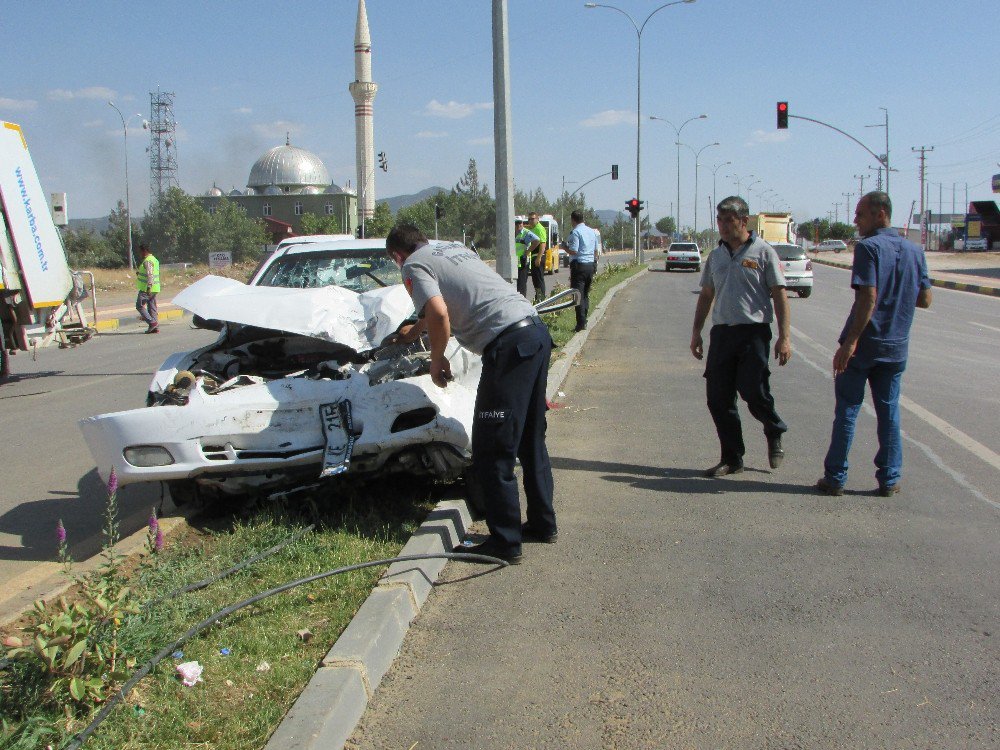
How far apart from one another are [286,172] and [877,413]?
11364 cm

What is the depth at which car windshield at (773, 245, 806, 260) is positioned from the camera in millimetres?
27016

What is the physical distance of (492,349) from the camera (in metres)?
4.51

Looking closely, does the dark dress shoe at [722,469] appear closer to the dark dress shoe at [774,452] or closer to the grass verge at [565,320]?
the dark dress shoe at [774,452]

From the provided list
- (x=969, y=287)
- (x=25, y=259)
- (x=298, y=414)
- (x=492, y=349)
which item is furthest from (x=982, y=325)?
(x=298, y=414)

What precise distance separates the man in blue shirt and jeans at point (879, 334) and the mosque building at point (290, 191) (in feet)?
336

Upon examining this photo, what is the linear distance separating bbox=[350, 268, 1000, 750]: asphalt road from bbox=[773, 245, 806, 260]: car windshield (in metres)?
20.8

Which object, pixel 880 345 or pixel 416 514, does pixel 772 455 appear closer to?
pixel 880 345

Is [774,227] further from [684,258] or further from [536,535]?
[536,535]

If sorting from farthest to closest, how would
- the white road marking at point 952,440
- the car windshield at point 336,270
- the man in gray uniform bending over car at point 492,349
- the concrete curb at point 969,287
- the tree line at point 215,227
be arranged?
the tree line at point 215,227
the concrete curb at point 969,287
the car windshield at point 336,270
the white road marking at point 952,440
the man in gray uniform bending over car at point 492,349

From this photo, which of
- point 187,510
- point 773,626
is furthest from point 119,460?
point 773,626

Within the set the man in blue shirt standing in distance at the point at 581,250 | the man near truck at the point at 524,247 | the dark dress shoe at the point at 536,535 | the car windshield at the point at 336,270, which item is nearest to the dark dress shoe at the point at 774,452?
the dark dress shoe at the point at 536,535

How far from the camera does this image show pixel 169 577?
4.19 meters

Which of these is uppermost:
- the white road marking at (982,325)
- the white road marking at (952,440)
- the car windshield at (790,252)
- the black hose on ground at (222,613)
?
the car windshield at (790,252)

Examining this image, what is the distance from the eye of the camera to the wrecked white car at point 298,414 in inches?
188
